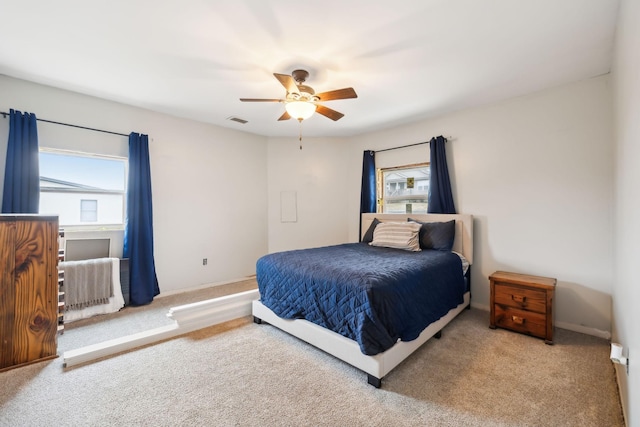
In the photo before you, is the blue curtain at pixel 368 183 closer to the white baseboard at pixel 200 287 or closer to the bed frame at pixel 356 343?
the bed frame at pixel 356 343

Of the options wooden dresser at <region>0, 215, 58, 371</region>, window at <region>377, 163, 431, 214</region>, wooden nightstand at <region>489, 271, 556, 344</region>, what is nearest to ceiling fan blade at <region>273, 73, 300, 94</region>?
wooden dresser at <region>0, 215, 58, 371</region>

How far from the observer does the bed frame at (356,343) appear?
72.1 inches

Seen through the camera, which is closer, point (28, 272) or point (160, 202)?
point (28, 272)

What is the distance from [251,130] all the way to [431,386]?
4.15 metres

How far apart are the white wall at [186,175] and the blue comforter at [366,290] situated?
6.04 feet

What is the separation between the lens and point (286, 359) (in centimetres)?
216

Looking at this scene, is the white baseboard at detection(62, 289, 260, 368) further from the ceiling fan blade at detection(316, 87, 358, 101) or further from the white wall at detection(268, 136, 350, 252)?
the ceiling fan blade at detection(316, 87, 358, 101)

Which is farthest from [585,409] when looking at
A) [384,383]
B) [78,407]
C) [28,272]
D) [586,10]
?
[28,272]

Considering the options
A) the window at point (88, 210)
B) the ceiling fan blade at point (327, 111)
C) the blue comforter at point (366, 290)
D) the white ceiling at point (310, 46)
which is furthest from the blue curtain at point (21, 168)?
the ceiling fan blade at point (327, 111)

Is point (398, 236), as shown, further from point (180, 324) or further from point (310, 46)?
point (180, 324)

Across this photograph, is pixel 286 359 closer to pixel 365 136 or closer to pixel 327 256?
pixel 327 256

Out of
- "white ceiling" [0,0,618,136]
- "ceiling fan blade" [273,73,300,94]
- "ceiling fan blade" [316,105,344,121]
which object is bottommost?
"ceiling fan blade" [316,105,344,121]

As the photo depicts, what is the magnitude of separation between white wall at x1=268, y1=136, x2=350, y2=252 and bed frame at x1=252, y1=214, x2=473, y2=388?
6.56ft

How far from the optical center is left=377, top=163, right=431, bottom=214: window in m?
4.03
